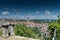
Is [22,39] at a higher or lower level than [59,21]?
lower

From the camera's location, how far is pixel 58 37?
700 cm

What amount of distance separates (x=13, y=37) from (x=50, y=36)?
4.10ft

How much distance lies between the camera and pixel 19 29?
946 centimetres

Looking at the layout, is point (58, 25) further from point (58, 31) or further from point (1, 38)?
point (1, 38)

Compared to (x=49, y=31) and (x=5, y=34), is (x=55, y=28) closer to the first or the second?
(x=49, y=31)

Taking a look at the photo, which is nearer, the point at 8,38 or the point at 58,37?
the point at 58,37

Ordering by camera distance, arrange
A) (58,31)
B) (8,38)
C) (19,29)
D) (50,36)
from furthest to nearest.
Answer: (19,29) → (8,38) → (50,36) → (58,31)

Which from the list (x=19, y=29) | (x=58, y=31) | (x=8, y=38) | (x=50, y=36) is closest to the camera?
(x=58, y=31)

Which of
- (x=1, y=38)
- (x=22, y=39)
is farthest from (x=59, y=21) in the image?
(x=1, y=38)

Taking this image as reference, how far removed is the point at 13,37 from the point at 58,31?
5.68 feet

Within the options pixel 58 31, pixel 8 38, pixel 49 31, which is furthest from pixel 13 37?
pixel 58 31

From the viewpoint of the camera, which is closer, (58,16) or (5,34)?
(58,16)

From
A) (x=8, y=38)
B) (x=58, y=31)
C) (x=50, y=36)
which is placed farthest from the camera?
(x=8, y=38)

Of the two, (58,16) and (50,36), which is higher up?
(58,16)
